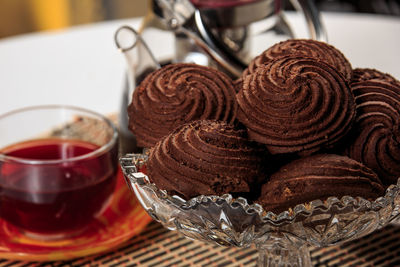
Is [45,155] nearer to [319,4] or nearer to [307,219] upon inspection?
[307,219]

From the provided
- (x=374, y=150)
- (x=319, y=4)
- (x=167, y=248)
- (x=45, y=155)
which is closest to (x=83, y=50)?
(x=45, y=155)

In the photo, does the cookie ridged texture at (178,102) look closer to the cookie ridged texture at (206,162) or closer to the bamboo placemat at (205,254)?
the cookie ridged texture at (206,162)

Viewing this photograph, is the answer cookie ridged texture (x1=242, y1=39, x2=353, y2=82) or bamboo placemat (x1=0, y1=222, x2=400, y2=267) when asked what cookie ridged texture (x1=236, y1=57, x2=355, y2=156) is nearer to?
cookie ridged texture (x1=242, y1=39, x2=353, y2=82)

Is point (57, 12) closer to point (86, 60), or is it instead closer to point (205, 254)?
point (86, 60)

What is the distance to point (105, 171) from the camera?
0.81 m

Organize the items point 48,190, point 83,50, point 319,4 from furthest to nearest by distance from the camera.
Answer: point 319,4, point 83,50, point 48,190

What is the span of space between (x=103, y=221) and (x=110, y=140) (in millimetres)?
108

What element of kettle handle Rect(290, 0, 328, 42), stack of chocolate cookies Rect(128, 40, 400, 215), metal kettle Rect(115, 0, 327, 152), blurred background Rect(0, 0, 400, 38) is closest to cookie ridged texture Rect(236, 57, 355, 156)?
stack of chocolate cookies Rect(128, 40, 400, 215)

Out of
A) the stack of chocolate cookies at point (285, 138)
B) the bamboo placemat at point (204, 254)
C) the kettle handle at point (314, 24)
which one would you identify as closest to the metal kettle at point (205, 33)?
the kettle handle at point (314, 24)

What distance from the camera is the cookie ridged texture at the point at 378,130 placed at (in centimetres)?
57

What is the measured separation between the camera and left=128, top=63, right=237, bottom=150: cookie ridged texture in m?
0.61

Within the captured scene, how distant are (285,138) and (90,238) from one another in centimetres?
35

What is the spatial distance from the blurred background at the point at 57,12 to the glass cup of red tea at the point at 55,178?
5.80 ft

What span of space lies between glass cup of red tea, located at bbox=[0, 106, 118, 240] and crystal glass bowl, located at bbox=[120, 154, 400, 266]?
0.66ft
